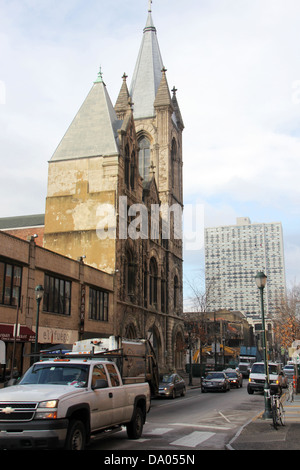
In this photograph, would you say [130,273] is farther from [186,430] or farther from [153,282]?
[186,430]

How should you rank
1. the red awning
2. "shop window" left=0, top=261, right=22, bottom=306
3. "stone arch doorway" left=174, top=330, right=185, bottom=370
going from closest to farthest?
the red awning
"shop window" left=0, top=261, right=22, bottom=306
"stone arch doorway" left=174, top=330, right=185, bottom=370

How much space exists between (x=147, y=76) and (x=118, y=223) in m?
34.8

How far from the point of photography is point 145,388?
12664 mm

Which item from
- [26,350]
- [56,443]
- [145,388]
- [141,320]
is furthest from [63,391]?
[141,320]

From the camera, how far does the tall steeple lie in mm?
60669

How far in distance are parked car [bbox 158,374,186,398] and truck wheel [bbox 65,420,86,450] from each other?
19253mm

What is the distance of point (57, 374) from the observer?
9688 mm

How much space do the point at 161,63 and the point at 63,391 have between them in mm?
62842

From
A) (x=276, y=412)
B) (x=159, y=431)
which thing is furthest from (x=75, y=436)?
(x=276, y=412)

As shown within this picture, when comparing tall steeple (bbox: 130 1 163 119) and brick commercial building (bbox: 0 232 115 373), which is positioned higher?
tall steeple (bbox: 130 1 163 119)

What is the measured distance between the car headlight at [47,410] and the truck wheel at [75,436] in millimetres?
523

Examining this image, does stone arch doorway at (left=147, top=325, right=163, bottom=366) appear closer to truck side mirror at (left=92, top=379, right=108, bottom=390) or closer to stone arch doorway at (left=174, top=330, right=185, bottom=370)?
stone arch doorway at (left=174, top=330, right=185, bottom=370)

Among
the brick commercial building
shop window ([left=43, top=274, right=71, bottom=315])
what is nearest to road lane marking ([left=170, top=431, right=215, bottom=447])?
the brick commercial building

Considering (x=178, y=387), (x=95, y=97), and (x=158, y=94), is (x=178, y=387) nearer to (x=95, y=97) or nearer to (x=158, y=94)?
(x=95, y=97)
